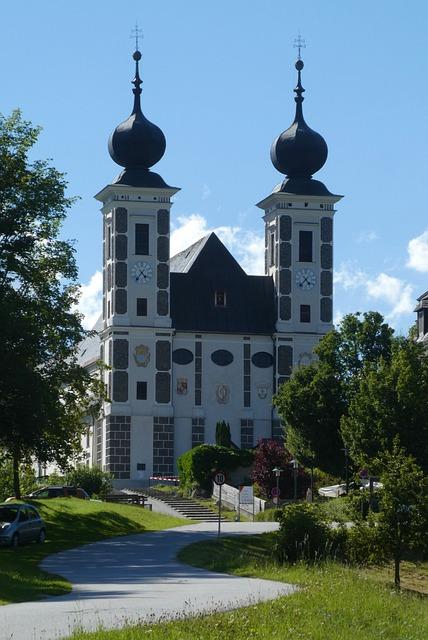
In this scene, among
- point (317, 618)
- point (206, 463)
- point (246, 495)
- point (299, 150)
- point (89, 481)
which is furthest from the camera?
point (299, 150)

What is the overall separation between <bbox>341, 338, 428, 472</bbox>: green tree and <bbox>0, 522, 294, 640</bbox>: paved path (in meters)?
19.7

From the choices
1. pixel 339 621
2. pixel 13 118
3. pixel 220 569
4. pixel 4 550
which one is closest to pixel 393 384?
pixel 13 118

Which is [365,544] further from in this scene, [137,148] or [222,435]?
[137,148]

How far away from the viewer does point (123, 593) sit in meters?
28.6

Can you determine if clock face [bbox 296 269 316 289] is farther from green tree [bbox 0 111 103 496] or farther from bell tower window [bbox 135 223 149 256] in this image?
green tree [bbox 0 111 103 496]

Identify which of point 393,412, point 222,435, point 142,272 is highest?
point 142,272

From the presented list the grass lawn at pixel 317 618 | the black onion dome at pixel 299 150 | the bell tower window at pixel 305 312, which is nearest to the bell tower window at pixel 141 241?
the black onion dome at pixel 299 150

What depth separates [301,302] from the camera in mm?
100500

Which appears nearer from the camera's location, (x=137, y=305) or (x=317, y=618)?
(x=317, y=618)

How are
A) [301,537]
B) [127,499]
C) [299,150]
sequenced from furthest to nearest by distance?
[299,150] → [127,499] → [301,537]

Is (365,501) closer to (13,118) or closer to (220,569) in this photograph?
(220,569)

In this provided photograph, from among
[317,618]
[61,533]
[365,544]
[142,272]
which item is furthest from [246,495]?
[317,618]

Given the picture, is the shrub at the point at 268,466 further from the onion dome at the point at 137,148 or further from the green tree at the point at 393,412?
the onion dome at the point at 137,148

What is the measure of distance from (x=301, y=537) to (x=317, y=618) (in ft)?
50.0
